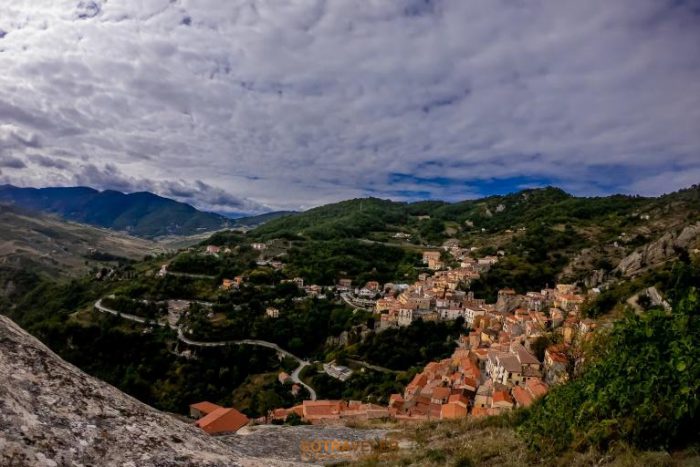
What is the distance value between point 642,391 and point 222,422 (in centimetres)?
1637

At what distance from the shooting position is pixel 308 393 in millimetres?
42688

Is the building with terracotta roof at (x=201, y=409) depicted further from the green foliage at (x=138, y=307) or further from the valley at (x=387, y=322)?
the green foliage at (x=138, y=307)

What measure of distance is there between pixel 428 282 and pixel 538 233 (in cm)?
4084

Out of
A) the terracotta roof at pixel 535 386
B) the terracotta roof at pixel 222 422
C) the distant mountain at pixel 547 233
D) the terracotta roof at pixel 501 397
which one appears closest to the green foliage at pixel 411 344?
the distant mountain at pixel 547 233

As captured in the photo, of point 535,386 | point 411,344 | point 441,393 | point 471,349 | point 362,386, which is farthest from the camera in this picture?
point 411,344

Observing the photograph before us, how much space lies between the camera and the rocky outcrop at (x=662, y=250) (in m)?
52.9

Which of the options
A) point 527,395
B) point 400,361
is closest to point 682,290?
point 527,395

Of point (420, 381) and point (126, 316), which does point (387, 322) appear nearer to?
point (420, 381)

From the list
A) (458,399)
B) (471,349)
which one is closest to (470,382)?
(458,399)

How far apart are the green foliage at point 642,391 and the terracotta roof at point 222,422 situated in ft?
45.9

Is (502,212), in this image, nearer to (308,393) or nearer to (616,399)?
(308,393)

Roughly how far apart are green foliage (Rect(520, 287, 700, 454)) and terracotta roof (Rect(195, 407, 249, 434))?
1399 centimetres

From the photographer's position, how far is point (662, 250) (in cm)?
5462

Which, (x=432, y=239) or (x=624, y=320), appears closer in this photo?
(x=624, y=320)
